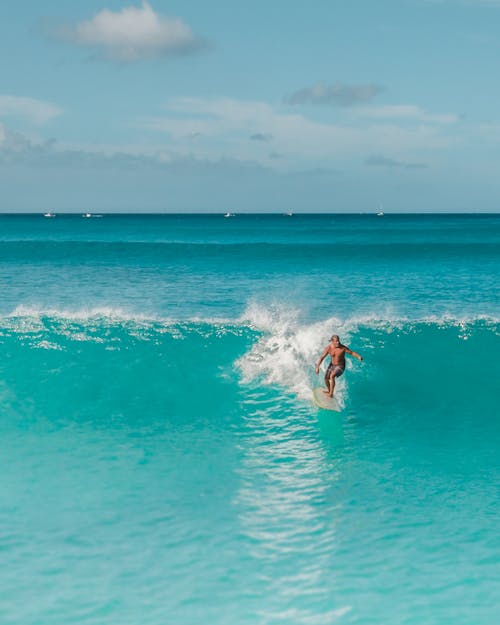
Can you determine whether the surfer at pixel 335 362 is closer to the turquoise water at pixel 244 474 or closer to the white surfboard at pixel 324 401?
the white surfboard at pixel 324 401

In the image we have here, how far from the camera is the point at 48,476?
1021 cm

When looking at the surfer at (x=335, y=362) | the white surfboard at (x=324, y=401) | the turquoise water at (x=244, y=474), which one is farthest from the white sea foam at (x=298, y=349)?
the surfer at (x=335, y=362)

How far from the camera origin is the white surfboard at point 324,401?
42.4 feet

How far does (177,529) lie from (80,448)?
3.51 metres

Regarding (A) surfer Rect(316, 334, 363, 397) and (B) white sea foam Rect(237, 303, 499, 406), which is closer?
(A) surfer Rect(316, 334, 363, 397)

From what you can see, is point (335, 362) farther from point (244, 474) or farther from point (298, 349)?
point (244, 474)

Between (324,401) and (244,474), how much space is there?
3.33m

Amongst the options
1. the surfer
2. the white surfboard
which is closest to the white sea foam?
the white surfboard

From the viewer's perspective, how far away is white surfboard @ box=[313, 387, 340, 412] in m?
12.9

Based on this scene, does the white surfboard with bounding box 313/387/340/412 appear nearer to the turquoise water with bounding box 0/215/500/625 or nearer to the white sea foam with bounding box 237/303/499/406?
the turquoise water with bounding box 0/215/500/625

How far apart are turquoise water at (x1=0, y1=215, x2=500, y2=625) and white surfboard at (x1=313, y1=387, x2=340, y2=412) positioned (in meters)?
0.20

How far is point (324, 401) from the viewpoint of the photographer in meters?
13.1

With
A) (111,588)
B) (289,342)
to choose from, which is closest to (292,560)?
(111,588)

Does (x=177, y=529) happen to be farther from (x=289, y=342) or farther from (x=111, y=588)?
(x=289, y=342)
